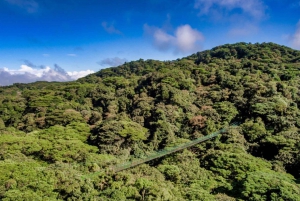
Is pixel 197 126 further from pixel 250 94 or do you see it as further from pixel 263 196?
pixel 263 196

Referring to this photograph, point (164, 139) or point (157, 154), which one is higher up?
point (164, 139)

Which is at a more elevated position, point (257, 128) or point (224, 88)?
point (224, 88)

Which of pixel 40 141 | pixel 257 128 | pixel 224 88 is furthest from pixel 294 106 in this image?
pixel 40 141

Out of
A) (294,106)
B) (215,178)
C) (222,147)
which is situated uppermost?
(294,106)

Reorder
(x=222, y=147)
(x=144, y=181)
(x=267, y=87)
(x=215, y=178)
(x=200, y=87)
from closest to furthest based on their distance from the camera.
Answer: (x=144, y=181)
(x=215, y=178)
(x=222, y=147)
(x=267, y=87)
(x=200, y=87)

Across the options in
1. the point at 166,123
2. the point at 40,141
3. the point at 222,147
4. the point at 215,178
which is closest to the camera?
the point at 215,178

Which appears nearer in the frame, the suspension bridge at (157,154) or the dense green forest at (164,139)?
the dense green forest at (164,139)

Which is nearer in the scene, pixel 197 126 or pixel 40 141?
pixel 40 141

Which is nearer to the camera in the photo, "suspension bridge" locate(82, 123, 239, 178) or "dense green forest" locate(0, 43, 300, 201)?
"dense green forest" locate(0, 43, 300, 201)
